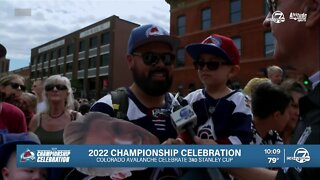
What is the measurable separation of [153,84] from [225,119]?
0.40 m

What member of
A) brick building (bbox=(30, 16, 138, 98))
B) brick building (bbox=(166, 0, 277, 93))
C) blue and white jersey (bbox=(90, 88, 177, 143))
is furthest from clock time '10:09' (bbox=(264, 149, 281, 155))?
brick building (bbox=(30, 16, 138, 98))

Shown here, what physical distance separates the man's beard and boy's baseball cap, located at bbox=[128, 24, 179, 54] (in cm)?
14

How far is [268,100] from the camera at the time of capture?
7.79 feet

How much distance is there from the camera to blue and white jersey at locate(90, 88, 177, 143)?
4.91 ft

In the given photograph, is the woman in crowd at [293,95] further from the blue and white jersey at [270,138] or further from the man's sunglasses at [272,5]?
the man's sunglasses at [272,5]

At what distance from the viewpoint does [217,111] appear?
67.6 inches

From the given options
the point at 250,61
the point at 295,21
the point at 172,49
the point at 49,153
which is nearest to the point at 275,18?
the point at 295,21

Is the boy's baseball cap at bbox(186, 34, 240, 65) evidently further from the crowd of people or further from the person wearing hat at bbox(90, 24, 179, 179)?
the person wearing hat at bbox(90, 24, 179, 179)

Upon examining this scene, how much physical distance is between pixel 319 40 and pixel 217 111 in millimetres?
771

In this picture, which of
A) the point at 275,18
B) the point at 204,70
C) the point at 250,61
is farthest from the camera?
the point at 250,61

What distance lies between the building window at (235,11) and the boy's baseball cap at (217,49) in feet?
50.8

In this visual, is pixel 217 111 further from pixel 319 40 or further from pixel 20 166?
pixel 20 166

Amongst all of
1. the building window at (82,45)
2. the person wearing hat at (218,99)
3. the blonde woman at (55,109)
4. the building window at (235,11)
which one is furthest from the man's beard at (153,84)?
the building window at (82,45)

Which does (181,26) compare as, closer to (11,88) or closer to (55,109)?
(11,88)
